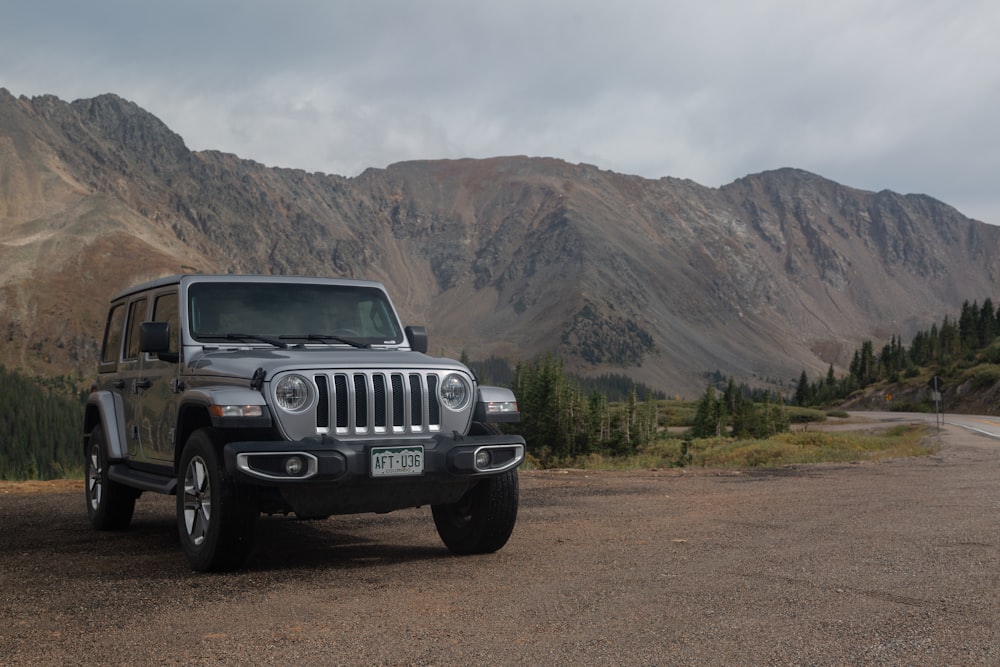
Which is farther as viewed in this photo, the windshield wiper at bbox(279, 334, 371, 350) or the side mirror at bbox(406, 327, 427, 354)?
the side mirror at bbox(406, 327, 427, 354)

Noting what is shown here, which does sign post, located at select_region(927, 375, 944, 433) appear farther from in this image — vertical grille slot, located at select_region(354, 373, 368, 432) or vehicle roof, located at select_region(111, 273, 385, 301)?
vertical grille slot, located at select_region(354, 373, 368, 432)

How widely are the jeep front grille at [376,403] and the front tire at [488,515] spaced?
2.91 ft

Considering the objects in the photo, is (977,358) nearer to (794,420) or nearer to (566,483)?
(794,420)

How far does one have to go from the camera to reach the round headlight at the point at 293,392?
8.03m

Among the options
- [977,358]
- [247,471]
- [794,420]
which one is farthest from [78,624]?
[977,358]

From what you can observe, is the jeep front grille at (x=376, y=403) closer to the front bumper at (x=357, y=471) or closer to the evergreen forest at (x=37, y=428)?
the front bumper at (x=357, y=471)

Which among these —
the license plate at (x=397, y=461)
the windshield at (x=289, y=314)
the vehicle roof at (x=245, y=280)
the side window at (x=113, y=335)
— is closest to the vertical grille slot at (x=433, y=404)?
the license plate at (x=397, y=461)

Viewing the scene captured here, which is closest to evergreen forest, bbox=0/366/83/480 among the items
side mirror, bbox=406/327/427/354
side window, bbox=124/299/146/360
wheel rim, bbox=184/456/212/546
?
side window, bbox=124/299/146/360

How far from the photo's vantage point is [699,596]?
7.06 meters

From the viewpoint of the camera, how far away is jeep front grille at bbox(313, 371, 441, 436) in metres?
8.08

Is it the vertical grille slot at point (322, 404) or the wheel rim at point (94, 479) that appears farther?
the wheel rim at point (94, 479)

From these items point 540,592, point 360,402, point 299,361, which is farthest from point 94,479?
point 540,592

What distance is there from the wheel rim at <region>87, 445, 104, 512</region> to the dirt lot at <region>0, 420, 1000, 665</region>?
36 centimetres

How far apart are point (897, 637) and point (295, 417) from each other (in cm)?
482
